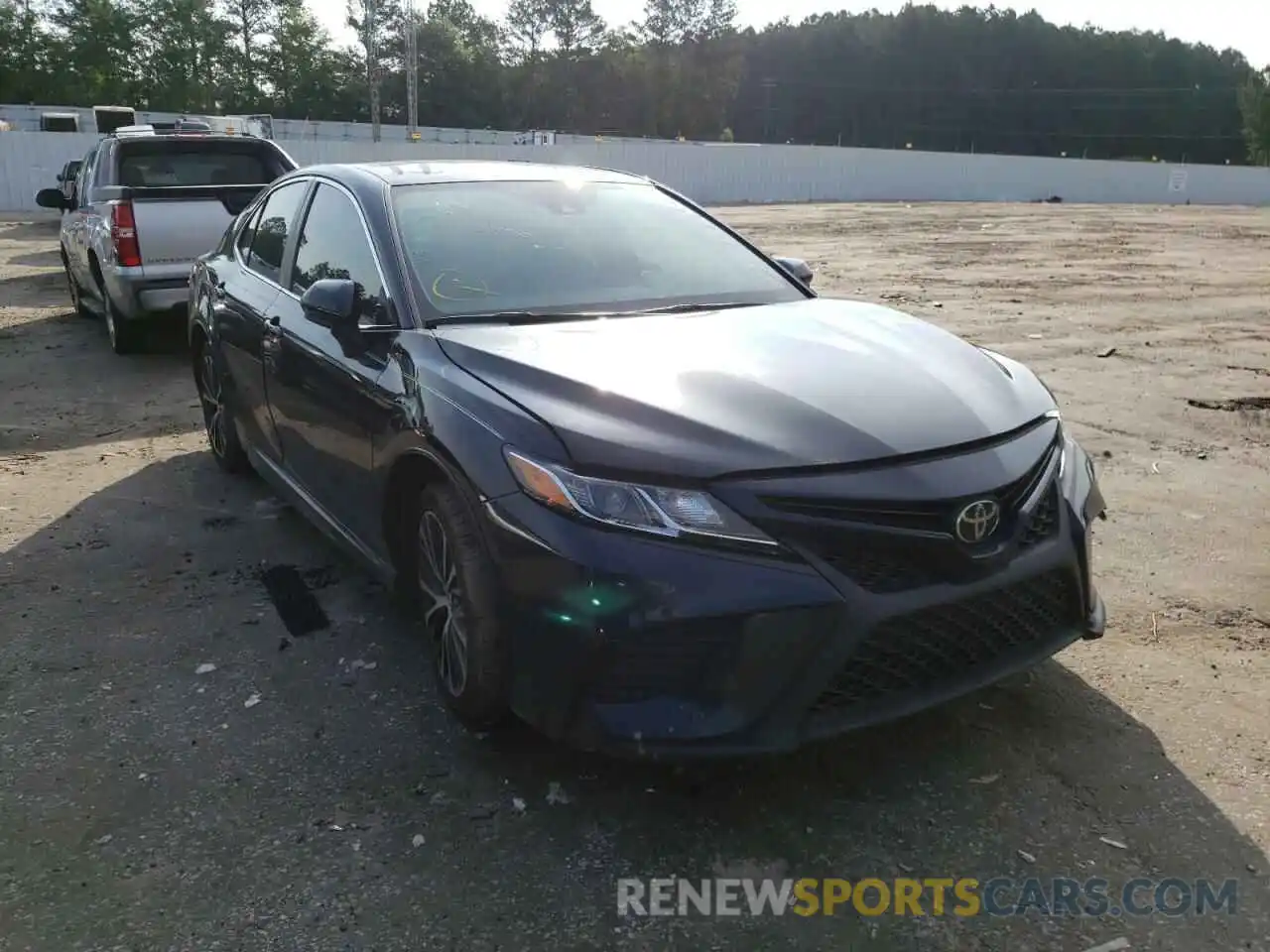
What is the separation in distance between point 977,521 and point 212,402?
452cm

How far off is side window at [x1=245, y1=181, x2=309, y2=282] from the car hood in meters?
1.75

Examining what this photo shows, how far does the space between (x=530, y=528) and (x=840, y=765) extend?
1143 millimetres

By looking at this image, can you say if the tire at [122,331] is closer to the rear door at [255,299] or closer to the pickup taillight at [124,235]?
the pickup taillight at [124,235]

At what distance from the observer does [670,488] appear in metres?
2.53

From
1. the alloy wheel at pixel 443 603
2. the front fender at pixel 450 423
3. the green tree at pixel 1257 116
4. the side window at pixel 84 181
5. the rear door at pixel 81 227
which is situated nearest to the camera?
the front fender at pixel 450 423

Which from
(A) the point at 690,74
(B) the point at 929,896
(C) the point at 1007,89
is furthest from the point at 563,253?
(C) the point at 1007,89

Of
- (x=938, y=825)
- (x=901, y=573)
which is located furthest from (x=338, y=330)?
(x=938, y=825)

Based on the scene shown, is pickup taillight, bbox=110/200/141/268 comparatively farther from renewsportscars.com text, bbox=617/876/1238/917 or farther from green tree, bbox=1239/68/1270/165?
green tree, bbox=1239/68/1270/165

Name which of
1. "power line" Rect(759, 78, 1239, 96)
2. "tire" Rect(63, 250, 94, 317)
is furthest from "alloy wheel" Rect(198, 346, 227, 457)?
"power line" Rect(759, 78, 1239, 96)

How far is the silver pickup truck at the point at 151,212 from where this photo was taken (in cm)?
815

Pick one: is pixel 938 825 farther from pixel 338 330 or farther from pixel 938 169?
pixel 938 169

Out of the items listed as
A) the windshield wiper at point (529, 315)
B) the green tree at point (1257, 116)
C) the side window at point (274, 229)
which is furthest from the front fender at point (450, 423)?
the green tree at point (1257, 116)

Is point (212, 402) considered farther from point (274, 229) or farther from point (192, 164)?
point (192, 164)

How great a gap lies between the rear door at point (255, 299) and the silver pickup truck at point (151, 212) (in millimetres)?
2993
